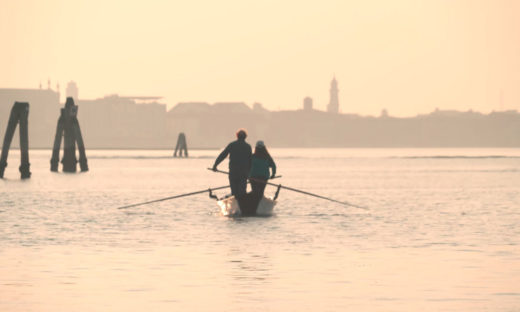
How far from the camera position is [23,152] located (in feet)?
227

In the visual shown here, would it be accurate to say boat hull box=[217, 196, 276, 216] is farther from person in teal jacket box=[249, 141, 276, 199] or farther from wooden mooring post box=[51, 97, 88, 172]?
wooden mooring post box=[51, 97, 88, 172]

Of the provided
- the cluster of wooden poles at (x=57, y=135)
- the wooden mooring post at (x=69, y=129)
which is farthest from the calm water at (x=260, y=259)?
the wooden mooring post at (x=69, y=129)

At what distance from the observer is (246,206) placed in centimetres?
3259

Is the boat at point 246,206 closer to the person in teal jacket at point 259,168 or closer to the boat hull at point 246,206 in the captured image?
the boat hull at point 246,206

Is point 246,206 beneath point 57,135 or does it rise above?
beneath

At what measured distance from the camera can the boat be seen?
32375 mm

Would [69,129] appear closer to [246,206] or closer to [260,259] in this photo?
[246,206]

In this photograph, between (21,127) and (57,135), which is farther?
(57,135)

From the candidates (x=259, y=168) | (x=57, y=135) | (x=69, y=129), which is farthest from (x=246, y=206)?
(x=57, y=135)

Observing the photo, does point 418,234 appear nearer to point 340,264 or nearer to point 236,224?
point 236,224

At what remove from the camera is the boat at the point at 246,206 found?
3238cm

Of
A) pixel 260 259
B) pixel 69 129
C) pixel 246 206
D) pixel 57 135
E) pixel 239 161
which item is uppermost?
pixel 69 129

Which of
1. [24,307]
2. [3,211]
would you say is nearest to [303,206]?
[3,211]

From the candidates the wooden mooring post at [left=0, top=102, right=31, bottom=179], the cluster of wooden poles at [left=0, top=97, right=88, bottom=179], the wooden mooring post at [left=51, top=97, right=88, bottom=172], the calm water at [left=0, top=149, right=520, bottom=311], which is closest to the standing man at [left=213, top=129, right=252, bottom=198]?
the calm water at [left=0, top=149, right=520, bottom=311]
